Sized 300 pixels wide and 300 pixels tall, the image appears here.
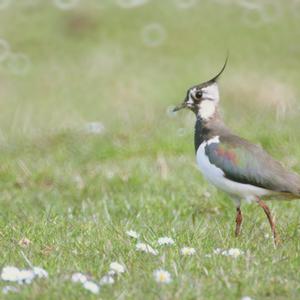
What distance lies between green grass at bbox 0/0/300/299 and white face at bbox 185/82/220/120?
0.95 meters

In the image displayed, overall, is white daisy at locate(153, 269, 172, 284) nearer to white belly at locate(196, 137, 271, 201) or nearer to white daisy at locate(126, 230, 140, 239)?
white daisy at locate(126, 230, 140, 239)

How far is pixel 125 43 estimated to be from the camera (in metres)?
20.3

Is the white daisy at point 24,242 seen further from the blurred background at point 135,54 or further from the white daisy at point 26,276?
the blurred background at point 135,54

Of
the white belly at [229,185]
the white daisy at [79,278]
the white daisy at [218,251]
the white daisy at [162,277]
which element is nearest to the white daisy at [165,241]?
the white daisy at [218,251]

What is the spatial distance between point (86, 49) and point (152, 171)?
10.9 meters

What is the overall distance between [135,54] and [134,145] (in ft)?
31.2

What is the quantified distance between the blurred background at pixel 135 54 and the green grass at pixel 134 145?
0.05m

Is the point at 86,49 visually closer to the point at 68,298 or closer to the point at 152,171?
the point at 152,171

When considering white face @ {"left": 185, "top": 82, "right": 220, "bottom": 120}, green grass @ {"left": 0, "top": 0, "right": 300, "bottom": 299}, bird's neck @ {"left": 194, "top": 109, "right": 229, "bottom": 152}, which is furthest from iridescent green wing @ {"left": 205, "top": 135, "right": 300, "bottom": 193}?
white face @ {"left": 185, "top": 82, "right": 220, "bottom": 120}

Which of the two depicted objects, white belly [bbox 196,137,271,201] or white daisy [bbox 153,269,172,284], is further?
white belly [bbox 196,137,271,201]

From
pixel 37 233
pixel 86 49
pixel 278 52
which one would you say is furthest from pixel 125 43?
pixel 37 233

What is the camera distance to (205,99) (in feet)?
24.2

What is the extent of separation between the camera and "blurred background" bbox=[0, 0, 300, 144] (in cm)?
1672

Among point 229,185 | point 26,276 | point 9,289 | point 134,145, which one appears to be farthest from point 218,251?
point 134,145
